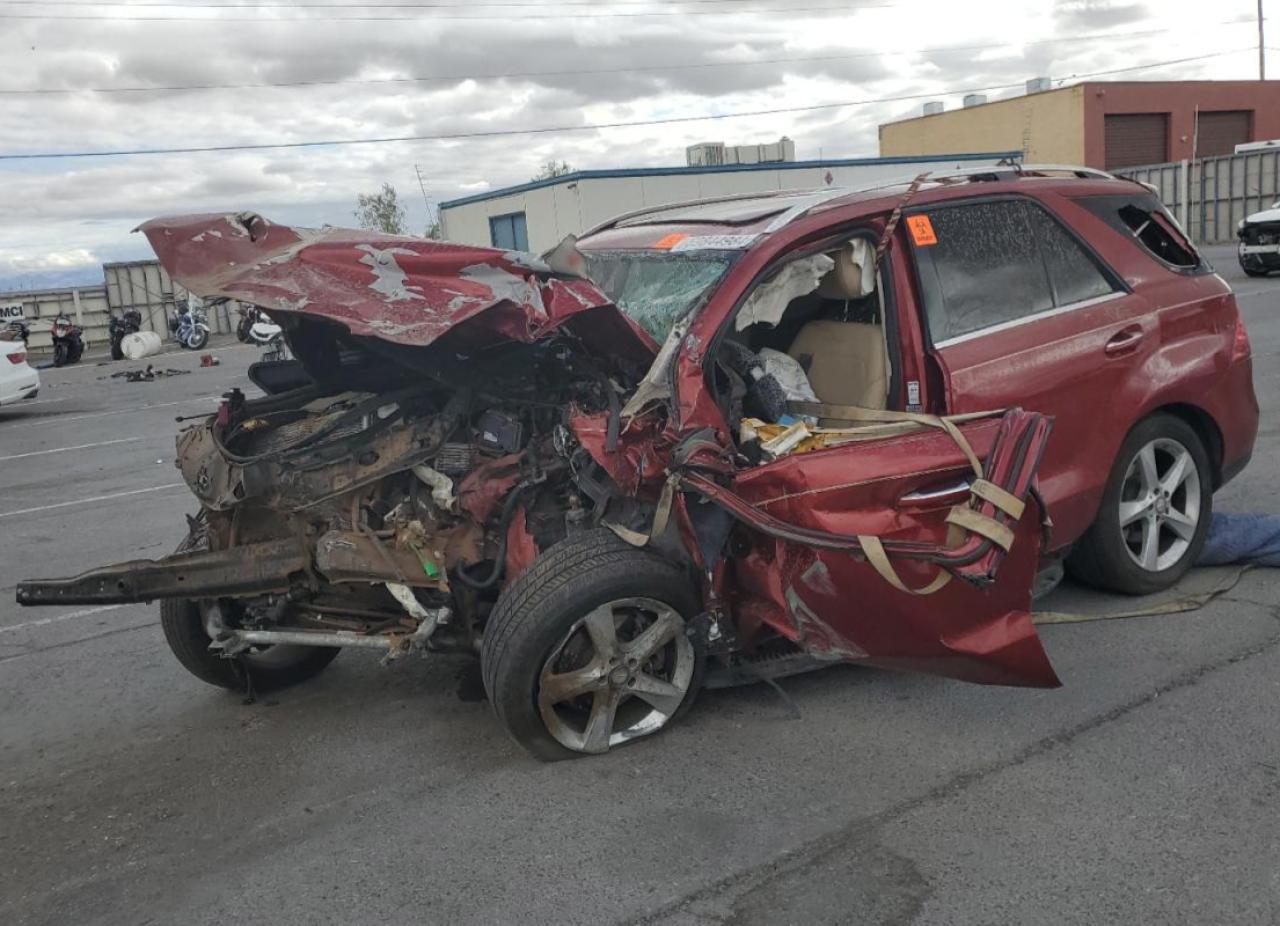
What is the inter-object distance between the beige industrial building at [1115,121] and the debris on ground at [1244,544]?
1536 inches

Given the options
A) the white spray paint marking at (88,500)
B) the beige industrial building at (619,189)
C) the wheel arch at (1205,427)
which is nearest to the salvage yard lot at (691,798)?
the wheel arch at (1205,427)

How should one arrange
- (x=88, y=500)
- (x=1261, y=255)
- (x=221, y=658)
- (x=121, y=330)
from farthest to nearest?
1. (x=121, y=330)
2. (x=1261, y=255)
3. (x=88, y=500)
4. (x=221, y=658)

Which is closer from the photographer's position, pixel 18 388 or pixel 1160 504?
pixel 1160 504

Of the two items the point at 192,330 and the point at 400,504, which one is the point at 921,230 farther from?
the point at 192,330

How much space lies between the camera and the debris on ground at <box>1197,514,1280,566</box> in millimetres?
5309

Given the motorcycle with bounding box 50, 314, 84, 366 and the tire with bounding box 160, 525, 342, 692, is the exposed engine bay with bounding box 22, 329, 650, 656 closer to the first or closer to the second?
the tire with bounding box 160, 525, 342, 692

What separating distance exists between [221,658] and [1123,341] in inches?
155

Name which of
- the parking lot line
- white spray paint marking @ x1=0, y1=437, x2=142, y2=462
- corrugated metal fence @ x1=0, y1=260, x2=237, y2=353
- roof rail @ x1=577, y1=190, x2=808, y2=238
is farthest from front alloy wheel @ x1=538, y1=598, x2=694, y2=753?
corrugated metal fence @ x1=0, y1=260, x2=237, y2=353

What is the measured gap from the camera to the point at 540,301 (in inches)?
149

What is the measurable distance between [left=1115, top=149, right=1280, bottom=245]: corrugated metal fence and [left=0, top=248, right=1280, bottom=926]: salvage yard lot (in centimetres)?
3195

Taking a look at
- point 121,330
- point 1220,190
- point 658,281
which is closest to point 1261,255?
point 1220,190

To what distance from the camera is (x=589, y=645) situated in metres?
3.73

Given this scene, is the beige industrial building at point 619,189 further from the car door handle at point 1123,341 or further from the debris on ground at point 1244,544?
the car door handle at point 1123,341

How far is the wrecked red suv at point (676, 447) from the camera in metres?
3.48
